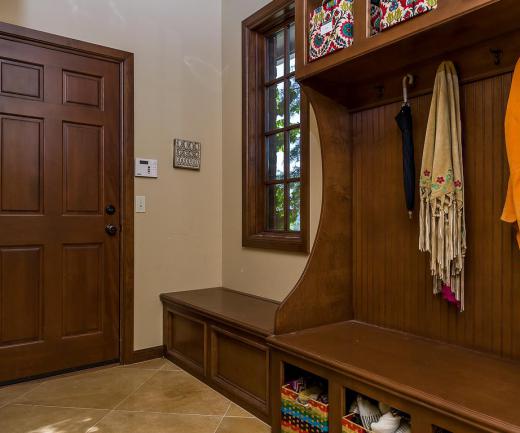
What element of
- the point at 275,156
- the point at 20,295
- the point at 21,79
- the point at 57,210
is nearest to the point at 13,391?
the point at 20,295

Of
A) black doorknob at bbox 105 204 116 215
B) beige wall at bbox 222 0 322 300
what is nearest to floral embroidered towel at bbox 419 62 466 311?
beige wall at bbox 222 0 322 300

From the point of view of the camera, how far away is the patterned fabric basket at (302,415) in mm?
1685

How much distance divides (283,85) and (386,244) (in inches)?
56.5

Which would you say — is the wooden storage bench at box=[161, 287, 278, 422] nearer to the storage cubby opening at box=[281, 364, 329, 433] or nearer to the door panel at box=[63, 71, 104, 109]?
the storage cubby opening at box=[281, 364, 329, 433]

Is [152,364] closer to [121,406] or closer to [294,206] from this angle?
[121,406]

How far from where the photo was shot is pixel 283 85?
291cm

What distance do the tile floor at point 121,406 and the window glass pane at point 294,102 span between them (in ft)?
5.90

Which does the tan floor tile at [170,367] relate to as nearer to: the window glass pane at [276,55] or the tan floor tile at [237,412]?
Result: the tan floor tile at [237,412]

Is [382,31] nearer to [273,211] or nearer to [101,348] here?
[273,211]

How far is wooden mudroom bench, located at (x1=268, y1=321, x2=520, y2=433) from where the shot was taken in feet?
4.00

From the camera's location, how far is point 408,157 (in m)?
1.83

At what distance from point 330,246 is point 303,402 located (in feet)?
2.46

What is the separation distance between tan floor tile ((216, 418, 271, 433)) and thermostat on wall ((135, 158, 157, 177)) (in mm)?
1682

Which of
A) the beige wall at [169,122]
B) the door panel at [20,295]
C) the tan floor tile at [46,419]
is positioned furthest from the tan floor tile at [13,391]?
the beige wall at [169,122]
